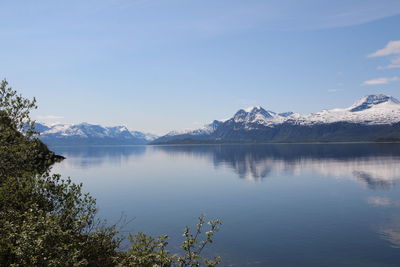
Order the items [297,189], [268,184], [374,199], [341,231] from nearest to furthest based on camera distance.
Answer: [341,231], [374,199], [297,189], [268,184]

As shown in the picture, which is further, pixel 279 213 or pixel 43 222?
pixel 279 213

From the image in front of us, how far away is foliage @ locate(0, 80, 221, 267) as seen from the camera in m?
14.4

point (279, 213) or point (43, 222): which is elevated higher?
point (43, 222)

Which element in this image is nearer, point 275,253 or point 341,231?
point 275,253

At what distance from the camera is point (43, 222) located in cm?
1488

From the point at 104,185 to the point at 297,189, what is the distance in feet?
170

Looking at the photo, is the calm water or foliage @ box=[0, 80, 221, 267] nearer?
foliage @ box=[0, 80, 221, 267]

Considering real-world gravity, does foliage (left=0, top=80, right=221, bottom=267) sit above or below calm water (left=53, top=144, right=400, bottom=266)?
above

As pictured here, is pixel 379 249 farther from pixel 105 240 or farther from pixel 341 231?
pixel 105 240

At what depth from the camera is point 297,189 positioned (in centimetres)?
7788

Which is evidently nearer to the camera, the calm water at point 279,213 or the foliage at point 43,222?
the foliage at point 43,222

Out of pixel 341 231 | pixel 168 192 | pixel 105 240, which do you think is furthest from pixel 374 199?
pixel 105 240

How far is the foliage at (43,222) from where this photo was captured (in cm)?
1440

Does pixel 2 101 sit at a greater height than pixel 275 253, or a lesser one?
greater
